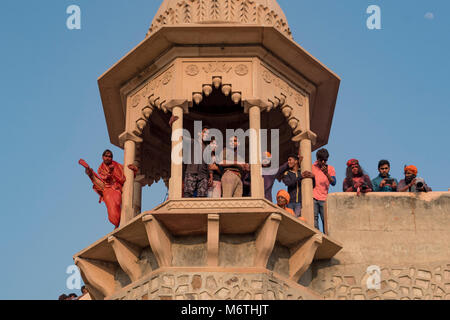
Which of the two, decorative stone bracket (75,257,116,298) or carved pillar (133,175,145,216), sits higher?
carved pillar (133,175,145,216)

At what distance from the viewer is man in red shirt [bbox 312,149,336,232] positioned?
692 inches

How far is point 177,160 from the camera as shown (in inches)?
647

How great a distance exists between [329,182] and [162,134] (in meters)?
3.64

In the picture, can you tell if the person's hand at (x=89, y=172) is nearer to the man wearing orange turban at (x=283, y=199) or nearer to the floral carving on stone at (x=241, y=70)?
the floral carving on stone at (x=241, y=70)

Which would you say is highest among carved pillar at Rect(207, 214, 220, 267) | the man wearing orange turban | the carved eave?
the carved eave

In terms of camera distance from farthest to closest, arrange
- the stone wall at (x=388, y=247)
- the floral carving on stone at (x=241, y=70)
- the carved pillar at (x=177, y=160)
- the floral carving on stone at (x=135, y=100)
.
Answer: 1. the floral carving on stone at (x=135, y=100)
2. the floral carving on stone at (x=241, y=70)
3. the stone wall at (x=388, y=247)
4. the carved pillar at (x=177, y=160)

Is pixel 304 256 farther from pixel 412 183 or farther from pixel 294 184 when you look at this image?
pixel 412 183

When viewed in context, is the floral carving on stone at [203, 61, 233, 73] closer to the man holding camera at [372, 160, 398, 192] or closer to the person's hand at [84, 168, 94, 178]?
the person's hand at [84, 168, 94, 178]

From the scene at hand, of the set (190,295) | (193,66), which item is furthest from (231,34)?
(190,295)

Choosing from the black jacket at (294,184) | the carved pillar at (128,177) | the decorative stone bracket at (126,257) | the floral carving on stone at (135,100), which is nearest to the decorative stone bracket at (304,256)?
the black jacket at (294,184)

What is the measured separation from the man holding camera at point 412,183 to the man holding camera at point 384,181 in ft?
0.42

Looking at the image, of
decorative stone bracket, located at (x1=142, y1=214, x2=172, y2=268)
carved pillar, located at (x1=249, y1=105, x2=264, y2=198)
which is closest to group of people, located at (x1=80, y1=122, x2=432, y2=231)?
carved pillar, located at (x1=249, y1=105, x2=264, y2=198)

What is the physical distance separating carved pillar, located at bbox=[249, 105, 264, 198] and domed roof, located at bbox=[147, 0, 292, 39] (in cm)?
170

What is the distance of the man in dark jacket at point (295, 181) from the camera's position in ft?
56.9
